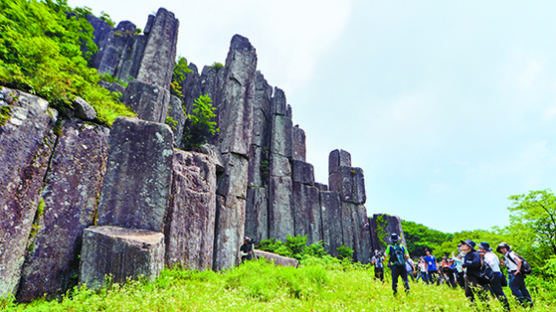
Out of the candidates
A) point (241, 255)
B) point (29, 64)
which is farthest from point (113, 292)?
point (241, 255)

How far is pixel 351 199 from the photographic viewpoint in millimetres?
21047

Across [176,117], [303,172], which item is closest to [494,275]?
[176,117]

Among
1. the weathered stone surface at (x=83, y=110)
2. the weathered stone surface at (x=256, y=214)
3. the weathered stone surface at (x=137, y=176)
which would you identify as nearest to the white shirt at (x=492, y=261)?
the weathered stone surface at (x=137, y=176)

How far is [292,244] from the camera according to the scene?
16.1 m

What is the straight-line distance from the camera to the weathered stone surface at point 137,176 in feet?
22.3

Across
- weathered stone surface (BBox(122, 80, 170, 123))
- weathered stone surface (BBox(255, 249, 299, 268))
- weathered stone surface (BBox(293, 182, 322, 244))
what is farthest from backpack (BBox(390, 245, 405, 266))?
weathered stone surface (BBox(293, 182, 322, 244))

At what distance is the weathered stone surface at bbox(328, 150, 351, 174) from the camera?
22.6m

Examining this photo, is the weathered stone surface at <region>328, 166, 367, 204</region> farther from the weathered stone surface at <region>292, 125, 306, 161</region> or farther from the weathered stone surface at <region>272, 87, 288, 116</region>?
the weathered stone surface at <region>272, 87, 288, 116</region>

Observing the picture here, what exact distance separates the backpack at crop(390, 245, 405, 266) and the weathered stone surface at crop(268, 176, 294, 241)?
10748mm

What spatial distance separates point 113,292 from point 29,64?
5963 mm

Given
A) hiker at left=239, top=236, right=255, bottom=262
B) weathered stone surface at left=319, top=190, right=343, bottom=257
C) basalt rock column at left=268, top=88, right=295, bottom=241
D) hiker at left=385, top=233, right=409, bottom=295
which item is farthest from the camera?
weathered stone surface at left=319, top=190, right=343, bottom=257

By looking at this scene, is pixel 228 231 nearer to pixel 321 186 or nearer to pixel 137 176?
pixel 137 176

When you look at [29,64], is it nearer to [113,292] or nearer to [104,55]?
[113,292]

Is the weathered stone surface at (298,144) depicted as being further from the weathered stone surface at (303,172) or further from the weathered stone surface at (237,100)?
the weathered stone surface at (237,100)
